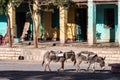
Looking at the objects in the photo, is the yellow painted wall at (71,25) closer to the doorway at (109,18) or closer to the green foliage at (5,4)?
the doorway at (109,18)

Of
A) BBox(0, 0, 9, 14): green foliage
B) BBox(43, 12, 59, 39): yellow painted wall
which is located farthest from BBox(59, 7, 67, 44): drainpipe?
BBox(0, 0, 9, 14): green foliage

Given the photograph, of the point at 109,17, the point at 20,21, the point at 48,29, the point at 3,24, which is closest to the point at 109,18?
the point at 109,17

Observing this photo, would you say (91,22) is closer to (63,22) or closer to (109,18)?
(63,22)

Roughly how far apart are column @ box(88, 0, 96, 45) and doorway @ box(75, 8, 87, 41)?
4.31 metres

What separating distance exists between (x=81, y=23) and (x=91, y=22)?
512 cm

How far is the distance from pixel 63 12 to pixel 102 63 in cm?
1650

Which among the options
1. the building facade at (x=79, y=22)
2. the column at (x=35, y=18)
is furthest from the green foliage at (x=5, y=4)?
the building facade at (x=79, y=22)

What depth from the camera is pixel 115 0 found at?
37.3 meters

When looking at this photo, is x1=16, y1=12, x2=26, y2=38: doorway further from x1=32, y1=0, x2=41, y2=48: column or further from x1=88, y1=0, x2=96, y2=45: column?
x1=88, y1=0, x2=96, y2=45: column

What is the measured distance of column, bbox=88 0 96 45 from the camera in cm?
3781

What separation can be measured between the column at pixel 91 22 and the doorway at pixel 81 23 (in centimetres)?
431

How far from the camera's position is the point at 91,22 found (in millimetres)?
38188

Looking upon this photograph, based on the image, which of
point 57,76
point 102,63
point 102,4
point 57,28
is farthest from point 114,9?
point 57,76

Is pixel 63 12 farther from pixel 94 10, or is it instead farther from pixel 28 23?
pixel 28 23
